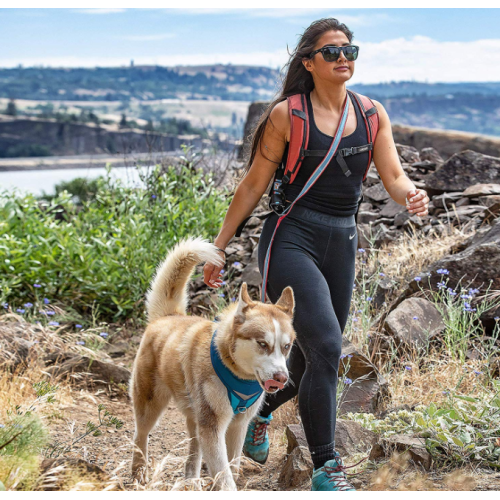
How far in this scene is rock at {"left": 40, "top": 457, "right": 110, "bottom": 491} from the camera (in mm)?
2549

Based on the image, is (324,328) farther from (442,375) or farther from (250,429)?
(442,375)

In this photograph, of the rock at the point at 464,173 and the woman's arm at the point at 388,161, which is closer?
the woman's arm at the point at 388,161

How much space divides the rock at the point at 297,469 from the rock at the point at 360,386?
2.94 ft

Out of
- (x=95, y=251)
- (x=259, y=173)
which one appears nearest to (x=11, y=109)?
(x=95, y=251)

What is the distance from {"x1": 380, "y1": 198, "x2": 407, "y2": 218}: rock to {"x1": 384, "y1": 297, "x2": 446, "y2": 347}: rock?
2439 millimetres

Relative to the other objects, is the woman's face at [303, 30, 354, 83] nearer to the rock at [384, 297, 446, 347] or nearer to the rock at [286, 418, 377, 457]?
the rock at [286, 418, 377, 457]

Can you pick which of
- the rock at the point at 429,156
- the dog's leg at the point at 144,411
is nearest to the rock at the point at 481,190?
the rock at the point at 429,156

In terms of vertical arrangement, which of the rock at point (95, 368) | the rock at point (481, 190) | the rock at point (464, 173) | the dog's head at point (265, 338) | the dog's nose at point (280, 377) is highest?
the rock at point (464, 173)

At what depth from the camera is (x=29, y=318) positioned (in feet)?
20.1

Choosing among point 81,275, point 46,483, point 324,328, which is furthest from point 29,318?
point 324,328

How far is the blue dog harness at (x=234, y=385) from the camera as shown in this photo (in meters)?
2.98

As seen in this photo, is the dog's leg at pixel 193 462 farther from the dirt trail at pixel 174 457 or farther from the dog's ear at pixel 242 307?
the dog's ear at pixel 242 307

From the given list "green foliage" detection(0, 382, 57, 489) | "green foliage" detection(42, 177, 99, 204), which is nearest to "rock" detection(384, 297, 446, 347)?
"green foliage" detection(0, 382, 57, 489)

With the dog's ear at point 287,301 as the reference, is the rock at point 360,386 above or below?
below
